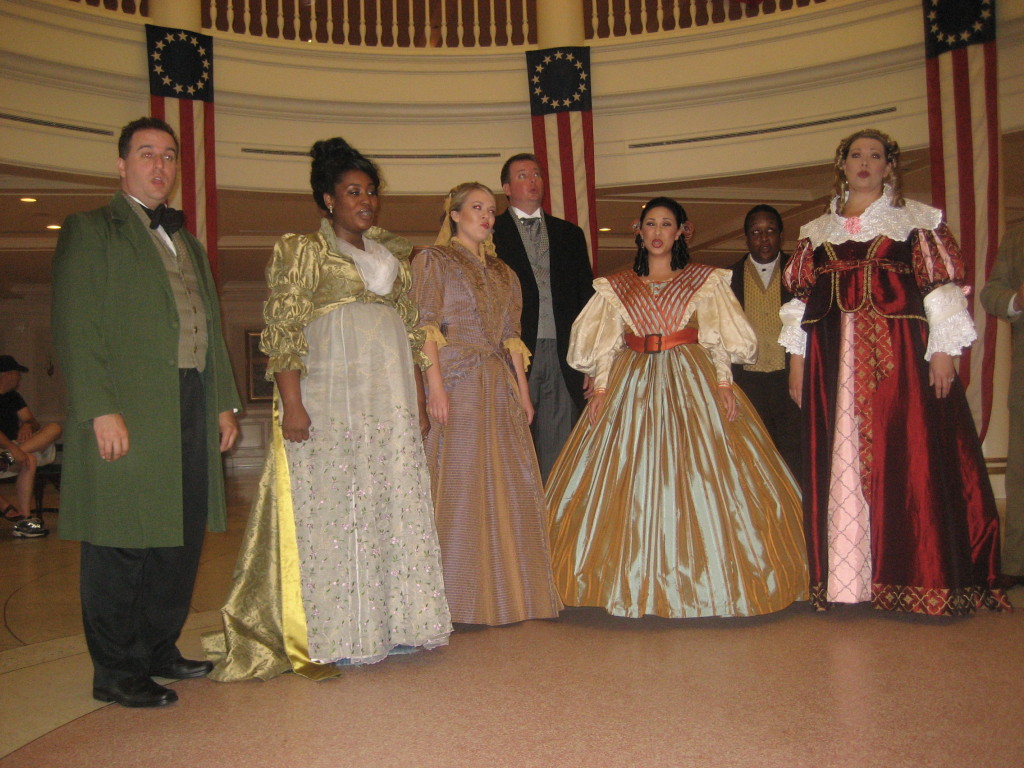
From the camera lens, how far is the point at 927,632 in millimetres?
2852

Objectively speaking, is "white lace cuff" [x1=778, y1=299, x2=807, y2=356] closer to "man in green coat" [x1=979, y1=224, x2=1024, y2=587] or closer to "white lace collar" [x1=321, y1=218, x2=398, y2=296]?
"man in green coat" [x1=979, y1=224, x2=1024, y2=587]

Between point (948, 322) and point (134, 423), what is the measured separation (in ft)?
8.46

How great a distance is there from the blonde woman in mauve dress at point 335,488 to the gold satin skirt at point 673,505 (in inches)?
25.1

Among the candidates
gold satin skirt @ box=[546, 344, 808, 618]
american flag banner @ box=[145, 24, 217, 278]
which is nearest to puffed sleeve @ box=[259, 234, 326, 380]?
gold satin skirt @ box=[546, 344, 808, 618]

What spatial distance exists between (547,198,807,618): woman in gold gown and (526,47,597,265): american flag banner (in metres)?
3.83

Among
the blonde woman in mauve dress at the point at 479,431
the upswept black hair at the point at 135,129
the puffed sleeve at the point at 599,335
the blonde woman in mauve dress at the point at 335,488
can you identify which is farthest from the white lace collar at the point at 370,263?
the puffed sleeve at the point at 599,335

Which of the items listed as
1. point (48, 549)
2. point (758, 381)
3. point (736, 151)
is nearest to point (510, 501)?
point (758, 381)

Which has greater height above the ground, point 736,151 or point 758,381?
point 736,151

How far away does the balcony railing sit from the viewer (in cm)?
741

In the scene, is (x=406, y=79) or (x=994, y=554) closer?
(x=994, y=554)

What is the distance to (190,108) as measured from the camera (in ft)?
Answer: 22.4

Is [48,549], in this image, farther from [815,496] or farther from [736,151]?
[736,151]

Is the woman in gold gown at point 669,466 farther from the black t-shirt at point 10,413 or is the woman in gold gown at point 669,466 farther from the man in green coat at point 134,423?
the black t-shirt at point 10,413

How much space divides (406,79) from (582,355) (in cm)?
489
